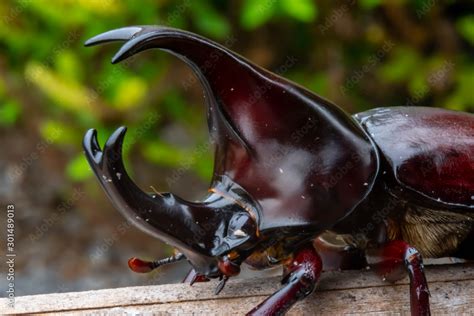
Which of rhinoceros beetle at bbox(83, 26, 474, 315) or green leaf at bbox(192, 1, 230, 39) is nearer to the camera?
rhinoceros beetle at bbox(83, 26, 474, 315)

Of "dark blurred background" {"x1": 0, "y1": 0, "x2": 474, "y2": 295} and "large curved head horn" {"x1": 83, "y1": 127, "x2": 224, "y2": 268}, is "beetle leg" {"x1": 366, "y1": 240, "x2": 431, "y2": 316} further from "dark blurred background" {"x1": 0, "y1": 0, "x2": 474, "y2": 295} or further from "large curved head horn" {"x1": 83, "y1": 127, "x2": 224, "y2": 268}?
"dark blurred background" {"x1": 0, "y1": 0, "x2": 474, "y2": 295}

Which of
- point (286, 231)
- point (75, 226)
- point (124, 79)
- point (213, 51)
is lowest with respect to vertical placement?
point (75, 226)

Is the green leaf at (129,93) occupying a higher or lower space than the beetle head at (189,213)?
lower

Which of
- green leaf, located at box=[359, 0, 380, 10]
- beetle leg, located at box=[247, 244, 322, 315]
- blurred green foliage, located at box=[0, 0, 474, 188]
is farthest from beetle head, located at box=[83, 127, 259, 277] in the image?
green leaf, located at box=[359, 0, 380, 10]

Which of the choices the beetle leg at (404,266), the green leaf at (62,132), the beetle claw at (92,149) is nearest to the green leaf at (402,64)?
the green leaf at (62,132)

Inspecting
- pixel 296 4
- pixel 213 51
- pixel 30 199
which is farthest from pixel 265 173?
pixel 30 199

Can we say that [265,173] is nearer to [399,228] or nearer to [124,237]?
[399,228]

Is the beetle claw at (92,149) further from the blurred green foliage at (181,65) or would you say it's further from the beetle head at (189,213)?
the blurred green foliage at (181,65)
